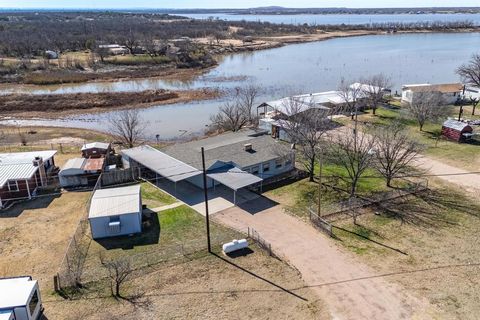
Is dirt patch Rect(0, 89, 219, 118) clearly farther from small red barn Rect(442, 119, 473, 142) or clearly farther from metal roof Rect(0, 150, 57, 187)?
small red barn Rect(442, 119, 473, 142)

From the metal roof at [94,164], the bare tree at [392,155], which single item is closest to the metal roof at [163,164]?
the metal roof at [94,164]

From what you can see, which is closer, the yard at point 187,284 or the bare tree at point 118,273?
Answer: the yard at point 187,284

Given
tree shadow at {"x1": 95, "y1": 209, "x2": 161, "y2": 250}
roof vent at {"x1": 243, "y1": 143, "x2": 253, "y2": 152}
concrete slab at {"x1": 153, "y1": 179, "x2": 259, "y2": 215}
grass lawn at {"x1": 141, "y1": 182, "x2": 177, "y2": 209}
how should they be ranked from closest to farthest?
1. tree shadow at {"x1": 95, "y1": 209, "x2": 161, "y2": 250}
2. concrete slab at {"x1": 153, "y1": 179, "x2": 259, "y2": 215}
3. grass lawn at {"x1": 141, "y1": 182, "x2": 177, "y2": 209}
4. roof vent at {"x1": 243, "y1": 143, "x2": 253, "y2": 152}

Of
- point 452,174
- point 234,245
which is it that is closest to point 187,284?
point 234,245

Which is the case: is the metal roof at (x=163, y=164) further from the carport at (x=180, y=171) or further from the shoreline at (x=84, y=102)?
the shoreline at (x=84, y=102)

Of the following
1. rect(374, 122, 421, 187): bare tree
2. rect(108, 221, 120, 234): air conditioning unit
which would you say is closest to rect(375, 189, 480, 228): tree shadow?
rect(374, 122, 421, 187): bare tree

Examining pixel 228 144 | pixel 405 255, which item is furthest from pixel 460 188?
pixel 228 144
